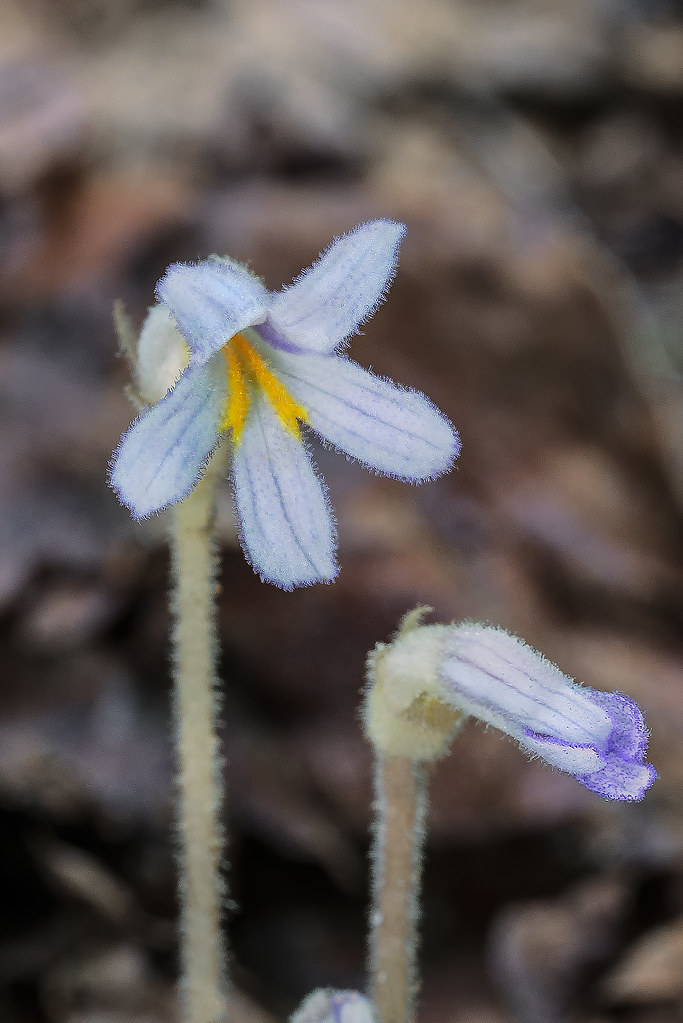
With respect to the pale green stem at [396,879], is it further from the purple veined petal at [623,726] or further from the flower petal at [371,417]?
the flower petal at [371,417]

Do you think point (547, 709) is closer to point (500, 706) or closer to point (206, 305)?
point (500, 706)

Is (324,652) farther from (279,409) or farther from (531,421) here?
(279,409)

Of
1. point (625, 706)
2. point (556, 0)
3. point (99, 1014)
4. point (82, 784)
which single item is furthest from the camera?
point (556, 0)

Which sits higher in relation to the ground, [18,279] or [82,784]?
[18,279]

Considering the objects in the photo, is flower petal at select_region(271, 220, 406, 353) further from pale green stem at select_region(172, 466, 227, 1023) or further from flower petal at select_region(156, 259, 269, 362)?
pale green stem at select_region(172, 466, 227, 1023)

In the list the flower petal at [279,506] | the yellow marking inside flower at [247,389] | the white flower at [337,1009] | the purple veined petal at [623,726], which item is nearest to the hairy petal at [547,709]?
the purple veined petal at [623,726]

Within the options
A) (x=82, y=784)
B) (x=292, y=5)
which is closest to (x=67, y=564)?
(x=82, y=784)

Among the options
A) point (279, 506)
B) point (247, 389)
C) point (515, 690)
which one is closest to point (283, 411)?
point (247, 389)
